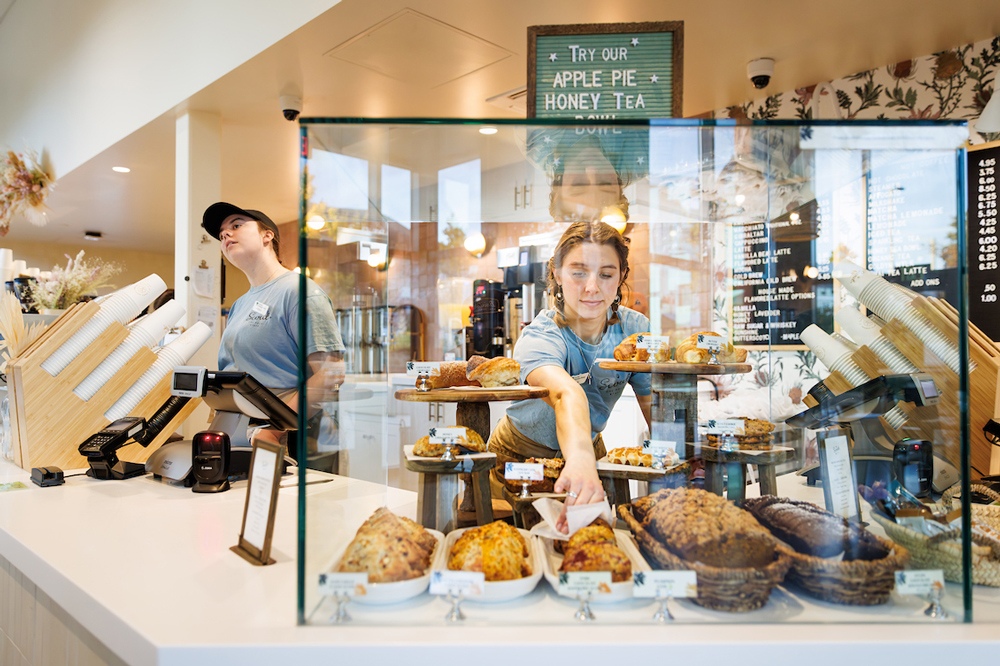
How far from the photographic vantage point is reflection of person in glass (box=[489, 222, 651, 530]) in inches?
47.8

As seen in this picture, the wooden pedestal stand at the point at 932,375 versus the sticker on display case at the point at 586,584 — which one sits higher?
the wooden pedestal stand at the point at 932,375

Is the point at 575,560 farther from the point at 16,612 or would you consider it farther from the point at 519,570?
the point at 16,612

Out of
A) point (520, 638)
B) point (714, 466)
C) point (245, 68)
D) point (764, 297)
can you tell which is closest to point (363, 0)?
point (245, 68)

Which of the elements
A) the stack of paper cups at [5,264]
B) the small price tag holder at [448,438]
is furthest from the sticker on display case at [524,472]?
the stack of paper cups at [5,264]

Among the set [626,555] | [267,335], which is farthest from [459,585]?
[267,335]

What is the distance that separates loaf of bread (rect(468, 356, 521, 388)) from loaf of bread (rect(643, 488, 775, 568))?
0.38 m

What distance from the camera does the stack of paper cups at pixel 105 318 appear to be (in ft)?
6.10

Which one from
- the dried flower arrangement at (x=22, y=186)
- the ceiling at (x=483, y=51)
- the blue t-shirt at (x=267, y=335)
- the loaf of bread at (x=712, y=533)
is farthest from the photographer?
the dried flower arrangement at (x=22, y=186)

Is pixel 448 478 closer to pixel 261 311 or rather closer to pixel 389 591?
pixel 389 591

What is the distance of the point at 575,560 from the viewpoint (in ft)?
2.96

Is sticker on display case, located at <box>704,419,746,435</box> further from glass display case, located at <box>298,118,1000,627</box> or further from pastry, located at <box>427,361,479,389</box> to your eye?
pastry, located at <box>427,361,479,389</box>

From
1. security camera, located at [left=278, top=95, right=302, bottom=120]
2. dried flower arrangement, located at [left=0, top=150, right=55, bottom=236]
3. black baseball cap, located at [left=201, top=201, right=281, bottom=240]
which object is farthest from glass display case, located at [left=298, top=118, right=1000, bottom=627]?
dried flower arrangement, located at [left=0, top=150, right=55, bottom=236]

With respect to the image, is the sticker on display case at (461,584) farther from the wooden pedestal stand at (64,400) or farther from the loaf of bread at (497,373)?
the wooden pedestal stand at (64,400)

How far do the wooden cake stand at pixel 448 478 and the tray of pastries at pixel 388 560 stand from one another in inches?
6.2
